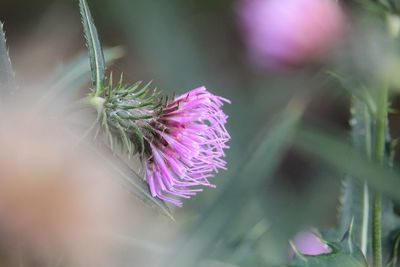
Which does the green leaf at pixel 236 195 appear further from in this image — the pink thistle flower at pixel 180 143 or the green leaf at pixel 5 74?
the green leaf at pixel 5 74

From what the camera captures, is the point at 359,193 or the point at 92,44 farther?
the point at 359,193

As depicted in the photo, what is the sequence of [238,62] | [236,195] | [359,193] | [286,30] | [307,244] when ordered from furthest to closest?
[238,62]
[286,30]
[307,244]
[359,193]
[236,195]

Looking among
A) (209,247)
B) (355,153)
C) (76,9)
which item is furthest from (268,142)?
(76,9)

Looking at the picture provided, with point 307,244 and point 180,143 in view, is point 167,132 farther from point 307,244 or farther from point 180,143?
point 307,244

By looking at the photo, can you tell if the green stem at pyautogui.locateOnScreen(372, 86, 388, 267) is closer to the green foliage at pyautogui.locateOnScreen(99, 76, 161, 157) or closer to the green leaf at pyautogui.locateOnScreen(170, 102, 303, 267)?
the green leaf at pyautogui.locateOnScreen(170, 102, 303, 267)

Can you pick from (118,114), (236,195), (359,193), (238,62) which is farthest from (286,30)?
(118,114)

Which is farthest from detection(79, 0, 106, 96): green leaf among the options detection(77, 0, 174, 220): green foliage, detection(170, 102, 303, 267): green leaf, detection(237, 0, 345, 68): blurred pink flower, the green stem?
detection(237, 0, 345, 68): blurred pink flower
